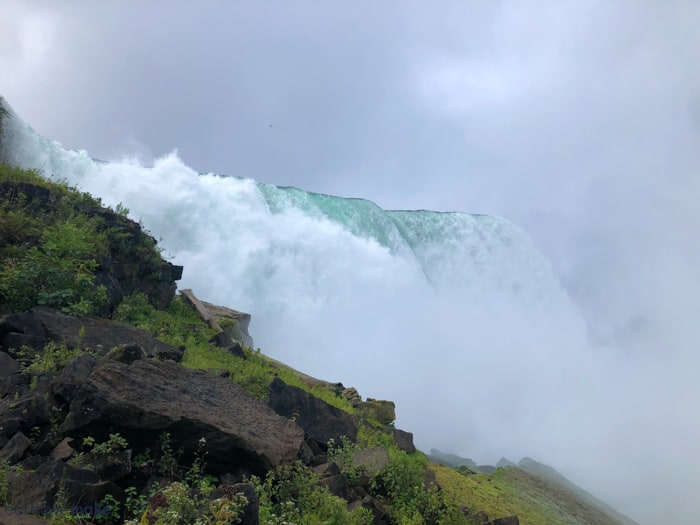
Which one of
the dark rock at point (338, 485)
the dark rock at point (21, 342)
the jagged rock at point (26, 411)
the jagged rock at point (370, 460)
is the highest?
the jagged rock at point (370, 460)

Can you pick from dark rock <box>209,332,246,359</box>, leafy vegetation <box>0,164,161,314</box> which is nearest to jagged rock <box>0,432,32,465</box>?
leafy vegetation <box>0,164,161,314</box>

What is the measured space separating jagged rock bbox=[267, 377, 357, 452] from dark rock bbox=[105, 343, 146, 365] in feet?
8.12

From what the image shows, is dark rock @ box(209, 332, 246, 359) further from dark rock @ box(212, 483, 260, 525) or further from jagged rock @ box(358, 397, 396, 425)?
dark rock @ box(212, 483, 260, 525)

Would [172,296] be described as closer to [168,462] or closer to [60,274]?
[60,274]

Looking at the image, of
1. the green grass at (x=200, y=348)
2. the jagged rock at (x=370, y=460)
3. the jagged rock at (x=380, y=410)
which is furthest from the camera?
the jagged rock at (x=380, y=410)

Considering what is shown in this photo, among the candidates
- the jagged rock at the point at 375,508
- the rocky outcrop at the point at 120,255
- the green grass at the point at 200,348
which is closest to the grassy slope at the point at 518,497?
the jagged rock at the point at 375,508

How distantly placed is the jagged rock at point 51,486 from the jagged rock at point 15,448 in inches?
18.6

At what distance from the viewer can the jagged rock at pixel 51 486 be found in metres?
4.19

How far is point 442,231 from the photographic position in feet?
140

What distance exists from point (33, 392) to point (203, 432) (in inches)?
79.9

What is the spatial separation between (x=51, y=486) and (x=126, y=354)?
2585 mm

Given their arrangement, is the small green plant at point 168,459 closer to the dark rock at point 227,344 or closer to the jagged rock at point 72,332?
the jagged rock at point 72,332

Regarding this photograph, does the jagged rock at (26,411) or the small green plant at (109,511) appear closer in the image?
the small green plant at (109,511)

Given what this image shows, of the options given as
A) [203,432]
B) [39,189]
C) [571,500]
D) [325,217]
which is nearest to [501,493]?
[571,500]
